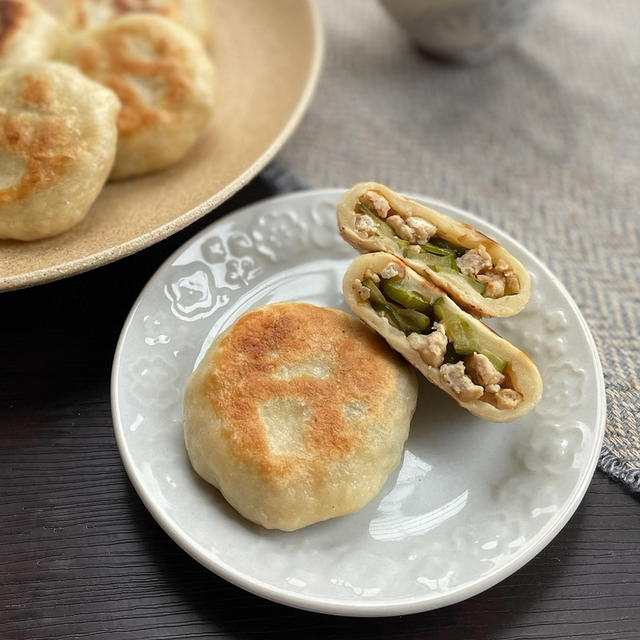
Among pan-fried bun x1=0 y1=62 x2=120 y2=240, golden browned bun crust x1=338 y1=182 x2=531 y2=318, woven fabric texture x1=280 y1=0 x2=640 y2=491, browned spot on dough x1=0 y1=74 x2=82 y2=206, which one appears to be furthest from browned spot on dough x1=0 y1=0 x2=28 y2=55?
golden browned bun crust x1=338 y1=182 x2=531 y2=318

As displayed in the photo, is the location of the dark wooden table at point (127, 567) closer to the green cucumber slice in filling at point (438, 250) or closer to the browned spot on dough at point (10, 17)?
the green cucumber slice in filling at point (438, 250)

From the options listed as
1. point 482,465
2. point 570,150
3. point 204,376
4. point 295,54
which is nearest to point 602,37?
point 570,150

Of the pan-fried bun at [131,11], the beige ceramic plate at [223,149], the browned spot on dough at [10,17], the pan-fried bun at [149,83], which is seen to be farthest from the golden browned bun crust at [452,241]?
the browned spot on dough at [10,17]

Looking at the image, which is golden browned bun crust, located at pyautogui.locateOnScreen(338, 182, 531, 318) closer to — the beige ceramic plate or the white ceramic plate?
the white ceramic plate

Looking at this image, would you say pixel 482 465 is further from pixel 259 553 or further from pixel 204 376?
pixel 204 376

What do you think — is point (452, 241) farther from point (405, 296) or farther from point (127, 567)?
point (127, 567)
